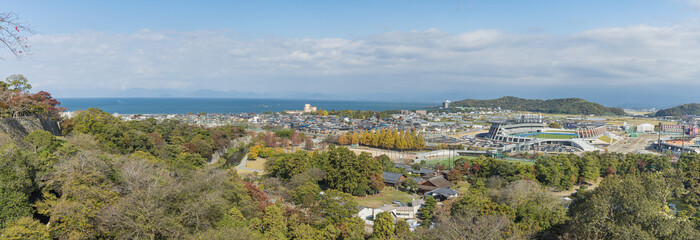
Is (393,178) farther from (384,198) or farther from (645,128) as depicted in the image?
(645,128)

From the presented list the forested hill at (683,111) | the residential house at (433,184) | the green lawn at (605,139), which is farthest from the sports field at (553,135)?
the forested hill at (683,111)

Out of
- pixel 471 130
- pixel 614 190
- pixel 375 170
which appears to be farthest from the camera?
pixel 471 130

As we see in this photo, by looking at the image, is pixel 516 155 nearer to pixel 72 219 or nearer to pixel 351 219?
pixel 351 219

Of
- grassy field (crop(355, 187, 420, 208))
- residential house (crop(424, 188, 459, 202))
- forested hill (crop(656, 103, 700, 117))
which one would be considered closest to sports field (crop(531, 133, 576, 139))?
residential house (crop(424, 188, 459, 202))

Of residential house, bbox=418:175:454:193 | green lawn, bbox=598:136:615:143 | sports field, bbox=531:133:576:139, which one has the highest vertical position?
sports field, bbox=531:133:576:139

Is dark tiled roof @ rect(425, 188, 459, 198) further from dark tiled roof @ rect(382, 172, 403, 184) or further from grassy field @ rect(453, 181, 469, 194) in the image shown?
dark tiled roof @ rect(382, 172, 403, 184)

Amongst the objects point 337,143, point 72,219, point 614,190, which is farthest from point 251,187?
point 337,143

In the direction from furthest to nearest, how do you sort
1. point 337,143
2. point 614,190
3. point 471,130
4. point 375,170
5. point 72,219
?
point 471,130
point 337,143
point 375,170
point 614,190
point 72,219

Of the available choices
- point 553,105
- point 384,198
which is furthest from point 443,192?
point 553,105
